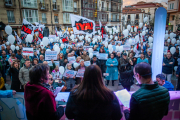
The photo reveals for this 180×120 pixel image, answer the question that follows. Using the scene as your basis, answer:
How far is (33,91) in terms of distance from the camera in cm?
168

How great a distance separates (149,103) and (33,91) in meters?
1.43

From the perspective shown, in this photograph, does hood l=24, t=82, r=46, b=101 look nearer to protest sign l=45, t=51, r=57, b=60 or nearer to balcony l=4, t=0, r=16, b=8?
protest sign l=45, t=51, r=57, b=60

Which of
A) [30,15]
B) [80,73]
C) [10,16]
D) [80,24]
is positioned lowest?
[80,73]

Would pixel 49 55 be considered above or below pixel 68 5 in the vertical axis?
below

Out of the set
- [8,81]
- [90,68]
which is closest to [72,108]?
[90,68]

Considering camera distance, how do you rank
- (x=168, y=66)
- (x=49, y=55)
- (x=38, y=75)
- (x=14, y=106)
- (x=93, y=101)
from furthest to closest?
1. (x=49, y=55)
2. (x=168, y=66)
3. (x=14, y=106)
4. (x=38, y=75)
5. (x=93, y=101)

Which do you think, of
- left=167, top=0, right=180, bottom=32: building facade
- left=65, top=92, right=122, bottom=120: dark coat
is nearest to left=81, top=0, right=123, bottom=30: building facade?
left=167, top=0, right=180, bottom=32: building facade

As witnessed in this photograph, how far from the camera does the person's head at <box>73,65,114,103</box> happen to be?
137 centimetres

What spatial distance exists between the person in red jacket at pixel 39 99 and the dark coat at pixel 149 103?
1.02 meters

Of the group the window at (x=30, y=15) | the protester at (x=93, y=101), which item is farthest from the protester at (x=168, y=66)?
the window at (x=30, y=15)

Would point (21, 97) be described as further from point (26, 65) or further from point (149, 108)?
point (149, 108)

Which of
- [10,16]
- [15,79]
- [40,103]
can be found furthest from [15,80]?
[10,16]

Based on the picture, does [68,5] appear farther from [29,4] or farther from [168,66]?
[168,66]

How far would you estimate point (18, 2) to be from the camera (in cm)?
2203
